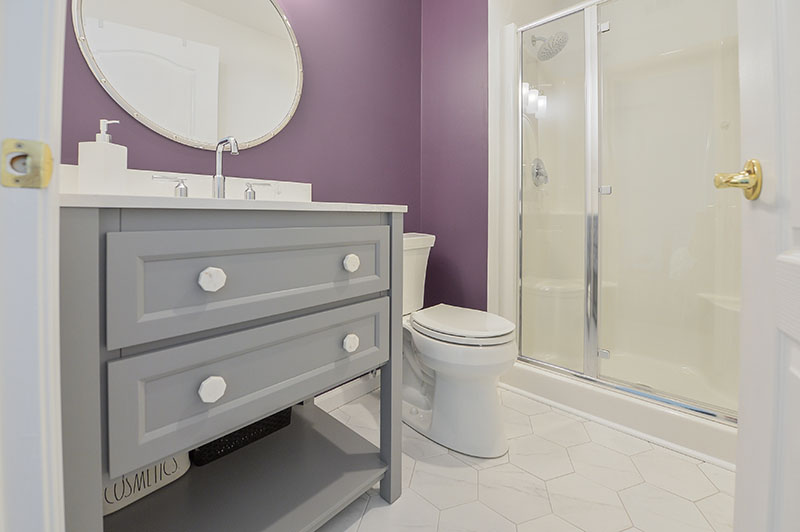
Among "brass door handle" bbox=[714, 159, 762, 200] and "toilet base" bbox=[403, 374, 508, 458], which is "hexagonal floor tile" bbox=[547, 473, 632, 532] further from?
"brass door handle" bbox=[714, 159, 762, 200]

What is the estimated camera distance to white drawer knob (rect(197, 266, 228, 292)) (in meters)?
0.78

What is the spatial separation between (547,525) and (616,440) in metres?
0.65

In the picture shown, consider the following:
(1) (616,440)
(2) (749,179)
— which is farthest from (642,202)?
(2) (749,179)

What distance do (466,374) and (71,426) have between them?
112 centimetres

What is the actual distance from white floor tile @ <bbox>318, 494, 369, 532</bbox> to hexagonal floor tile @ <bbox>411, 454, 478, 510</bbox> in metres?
0.19

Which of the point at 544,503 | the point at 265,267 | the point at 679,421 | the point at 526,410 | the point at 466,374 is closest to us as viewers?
the point at 265,267

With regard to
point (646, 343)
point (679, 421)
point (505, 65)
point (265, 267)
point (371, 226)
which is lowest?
point (679, 421)

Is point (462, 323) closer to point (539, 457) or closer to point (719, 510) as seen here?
point (539, 457)

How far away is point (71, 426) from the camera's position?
631mm

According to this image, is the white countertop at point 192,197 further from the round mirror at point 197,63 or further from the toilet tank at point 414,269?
the toilet tank at point 414,269

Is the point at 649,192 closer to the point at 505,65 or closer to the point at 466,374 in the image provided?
the point at 505,65

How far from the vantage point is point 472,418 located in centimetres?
150

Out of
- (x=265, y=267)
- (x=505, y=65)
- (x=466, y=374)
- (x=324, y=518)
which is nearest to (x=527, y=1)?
(x=505, y=65)

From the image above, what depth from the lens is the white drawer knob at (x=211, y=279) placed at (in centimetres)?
78
